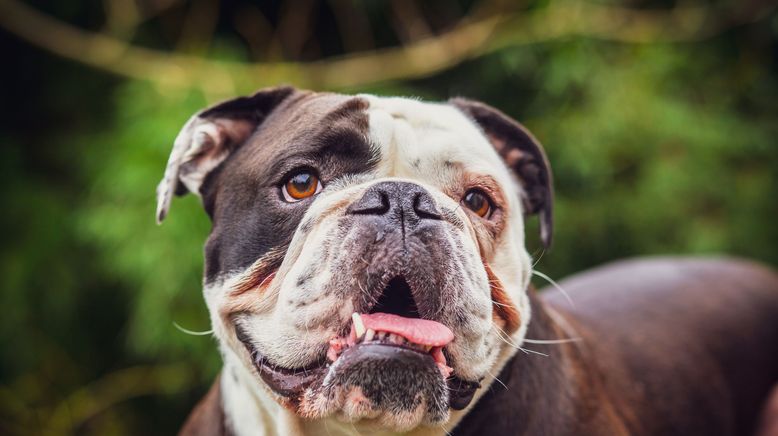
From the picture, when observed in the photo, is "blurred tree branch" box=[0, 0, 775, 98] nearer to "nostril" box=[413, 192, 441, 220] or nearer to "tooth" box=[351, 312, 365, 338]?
"nostril" box=[413, 192, 441, 220]

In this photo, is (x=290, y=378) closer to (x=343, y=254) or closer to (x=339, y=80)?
(x=343, y=254)

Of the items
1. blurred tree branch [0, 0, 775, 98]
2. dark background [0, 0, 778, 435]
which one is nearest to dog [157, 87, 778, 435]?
dark background [0, 0, 778, 435]

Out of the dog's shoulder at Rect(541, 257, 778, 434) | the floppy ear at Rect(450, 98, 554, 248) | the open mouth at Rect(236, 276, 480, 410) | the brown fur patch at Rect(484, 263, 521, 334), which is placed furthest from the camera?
the dog's shoulder at Rect(541, 257, 778, 434)

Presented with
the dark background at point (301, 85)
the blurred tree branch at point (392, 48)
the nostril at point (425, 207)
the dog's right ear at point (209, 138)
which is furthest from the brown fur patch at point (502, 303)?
the blurred tree branch at point (392, 48)

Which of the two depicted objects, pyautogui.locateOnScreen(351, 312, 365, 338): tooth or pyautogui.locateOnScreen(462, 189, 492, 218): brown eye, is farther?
pyautogui.locateOnScreen(462, 189, 492, 218): brown eye

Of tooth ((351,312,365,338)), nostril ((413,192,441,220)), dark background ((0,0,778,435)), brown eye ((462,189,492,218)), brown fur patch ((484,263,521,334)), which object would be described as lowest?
dark background ((0,0,778,435))

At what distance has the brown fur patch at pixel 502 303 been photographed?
2.08m

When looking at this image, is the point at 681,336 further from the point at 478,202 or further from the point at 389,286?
the point at 389,286

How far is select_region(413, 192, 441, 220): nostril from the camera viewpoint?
1865 mm

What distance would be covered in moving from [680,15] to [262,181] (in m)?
4.39

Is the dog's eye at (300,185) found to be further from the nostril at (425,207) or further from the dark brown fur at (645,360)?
the dark brown fur at (645,360)

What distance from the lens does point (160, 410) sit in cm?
519

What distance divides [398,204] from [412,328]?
11.2 inches

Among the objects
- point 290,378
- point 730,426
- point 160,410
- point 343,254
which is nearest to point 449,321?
point 343,254
